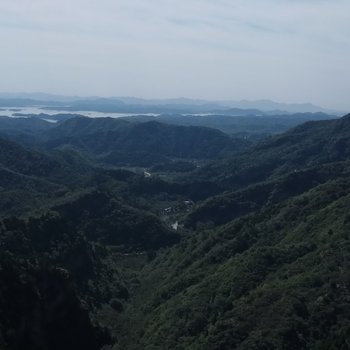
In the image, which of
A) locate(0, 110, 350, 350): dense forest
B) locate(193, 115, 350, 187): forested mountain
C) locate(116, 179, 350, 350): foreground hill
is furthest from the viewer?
locate(193, 115, 350, 187): forested mountain

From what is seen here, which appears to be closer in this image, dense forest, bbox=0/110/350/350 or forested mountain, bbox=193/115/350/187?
dense forest, bbox=0/110/350/350

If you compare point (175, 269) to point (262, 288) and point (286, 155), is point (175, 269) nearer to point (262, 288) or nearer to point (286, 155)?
point (262, 288)

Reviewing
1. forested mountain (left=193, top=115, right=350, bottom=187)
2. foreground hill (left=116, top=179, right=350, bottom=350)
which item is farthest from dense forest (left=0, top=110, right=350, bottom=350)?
forested mountain (left=193, top=115, right=350, bottom=187)

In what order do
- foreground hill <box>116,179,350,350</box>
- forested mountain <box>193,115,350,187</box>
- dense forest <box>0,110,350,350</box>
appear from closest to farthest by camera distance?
dense forest <box>0,110,350,350</box>, foreground hill <box>116,179,350,350</box>, forested mountain <box>193,115,350,187</box>

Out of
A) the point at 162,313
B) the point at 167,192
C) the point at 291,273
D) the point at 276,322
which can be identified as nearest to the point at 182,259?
the point at 162,313

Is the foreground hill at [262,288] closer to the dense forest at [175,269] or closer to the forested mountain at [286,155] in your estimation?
the dense forest at [175,269]


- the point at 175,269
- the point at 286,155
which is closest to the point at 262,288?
the point at 175,269

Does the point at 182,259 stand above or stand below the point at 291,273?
below

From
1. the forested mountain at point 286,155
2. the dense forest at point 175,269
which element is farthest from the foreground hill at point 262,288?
the forested mountain at point 286,155

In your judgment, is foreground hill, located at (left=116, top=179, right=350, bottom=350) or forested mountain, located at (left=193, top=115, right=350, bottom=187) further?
forested mountain, located at (left=193, top=115, right=350, bottom=187)

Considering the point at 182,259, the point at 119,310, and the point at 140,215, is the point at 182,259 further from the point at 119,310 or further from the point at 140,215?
the point at 140,215

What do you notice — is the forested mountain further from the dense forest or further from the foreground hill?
the foreground hill
